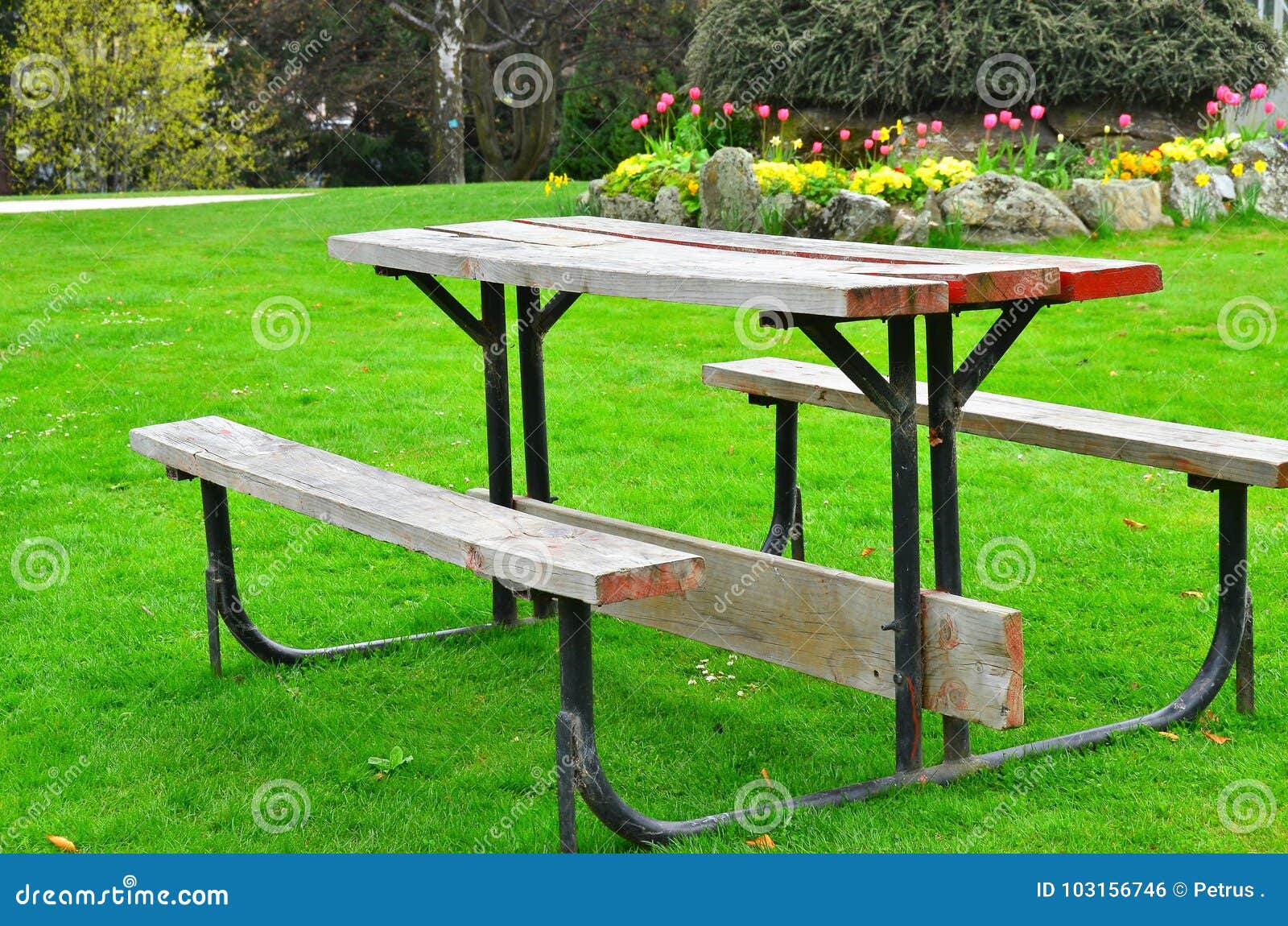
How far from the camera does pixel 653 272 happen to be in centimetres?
305

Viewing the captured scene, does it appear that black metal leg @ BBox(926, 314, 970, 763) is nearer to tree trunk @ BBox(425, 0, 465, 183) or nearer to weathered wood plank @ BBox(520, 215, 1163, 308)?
weathered wood plank @ BBox(520, 215, 1163, 308)

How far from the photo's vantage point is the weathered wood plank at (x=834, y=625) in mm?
3104

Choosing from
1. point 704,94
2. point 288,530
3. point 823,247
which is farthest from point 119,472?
point 704,94

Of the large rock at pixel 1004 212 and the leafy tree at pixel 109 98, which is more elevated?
the leafy tree at pixel 109 98

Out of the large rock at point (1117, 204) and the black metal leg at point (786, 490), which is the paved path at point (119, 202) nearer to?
the large rock at point (1117, 204)

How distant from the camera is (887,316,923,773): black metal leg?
10.2 feet

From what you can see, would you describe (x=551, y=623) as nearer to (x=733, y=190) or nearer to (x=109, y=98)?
(x=733, y=190)

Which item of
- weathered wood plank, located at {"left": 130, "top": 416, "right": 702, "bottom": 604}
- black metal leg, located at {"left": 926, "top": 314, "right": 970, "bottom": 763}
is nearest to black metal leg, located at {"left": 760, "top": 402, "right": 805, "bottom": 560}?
black metal leg, located at {"left": 926, "top": 314, "right": 970, "bottom": 763}

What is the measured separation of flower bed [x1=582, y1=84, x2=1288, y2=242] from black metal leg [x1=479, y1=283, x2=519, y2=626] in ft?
17.8

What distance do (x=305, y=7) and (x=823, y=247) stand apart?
24949 millimetres

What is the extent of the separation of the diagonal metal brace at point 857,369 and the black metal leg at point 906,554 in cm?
1

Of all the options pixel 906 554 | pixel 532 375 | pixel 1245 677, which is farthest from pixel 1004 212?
pixel 906 554

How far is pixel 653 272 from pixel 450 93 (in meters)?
20.5

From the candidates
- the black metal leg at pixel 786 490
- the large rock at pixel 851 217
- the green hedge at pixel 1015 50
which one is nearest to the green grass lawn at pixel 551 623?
the black metal leg at pixel 786 490
